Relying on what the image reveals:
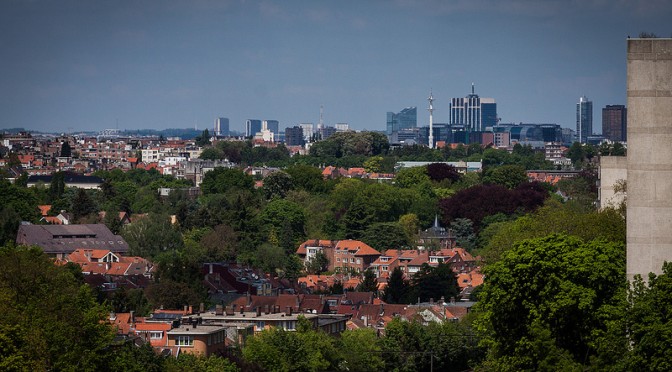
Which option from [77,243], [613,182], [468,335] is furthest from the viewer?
[77,243]

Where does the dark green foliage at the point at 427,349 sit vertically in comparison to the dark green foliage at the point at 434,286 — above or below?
above

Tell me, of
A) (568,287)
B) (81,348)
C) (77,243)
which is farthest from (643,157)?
(77,243)

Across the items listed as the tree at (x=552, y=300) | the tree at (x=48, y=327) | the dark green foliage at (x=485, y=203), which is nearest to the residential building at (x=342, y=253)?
the dark green foliage at (x=485, y=203)

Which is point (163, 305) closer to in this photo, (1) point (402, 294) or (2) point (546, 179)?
(1) point (402, 294)

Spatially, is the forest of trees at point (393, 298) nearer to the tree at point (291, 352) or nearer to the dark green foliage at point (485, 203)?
the tree at point (291, 352)

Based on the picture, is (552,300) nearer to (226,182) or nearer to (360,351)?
(360,351)

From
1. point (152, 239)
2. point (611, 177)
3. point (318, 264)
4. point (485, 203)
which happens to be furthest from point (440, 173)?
point (611, 177)

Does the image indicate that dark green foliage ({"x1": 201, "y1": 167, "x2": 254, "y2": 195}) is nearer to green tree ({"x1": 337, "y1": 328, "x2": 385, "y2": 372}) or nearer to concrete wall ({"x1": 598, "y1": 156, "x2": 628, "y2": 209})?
green tree ({"x1": 337, "y1": 328, "x2": 385, "y2": 372})
